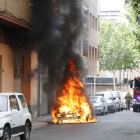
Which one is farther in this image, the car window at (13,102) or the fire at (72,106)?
the fire at (72,106)

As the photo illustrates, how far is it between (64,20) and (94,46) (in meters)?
14.1

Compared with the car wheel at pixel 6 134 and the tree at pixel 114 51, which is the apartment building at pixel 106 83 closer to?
the tree at pixel 114 51

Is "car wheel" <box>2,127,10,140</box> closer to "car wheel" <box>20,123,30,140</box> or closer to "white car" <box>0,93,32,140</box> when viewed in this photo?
"white car" <box>0,93,32,140</box>

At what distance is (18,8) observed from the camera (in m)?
15.4

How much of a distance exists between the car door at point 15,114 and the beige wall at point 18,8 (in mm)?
5858

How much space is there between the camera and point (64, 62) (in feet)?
57.6

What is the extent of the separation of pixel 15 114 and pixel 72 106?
7.26 metres

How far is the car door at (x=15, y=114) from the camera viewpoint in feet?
28.0

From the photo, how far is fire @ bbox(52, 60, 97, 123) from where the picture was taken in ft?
50.4

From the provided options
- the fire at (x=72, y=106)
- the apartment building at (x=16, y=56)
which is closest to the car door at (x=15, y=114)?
the apartment building at (x=16, y=56)

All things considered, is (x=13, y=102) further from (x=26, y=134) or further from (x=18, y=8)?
(x=18, y=8)

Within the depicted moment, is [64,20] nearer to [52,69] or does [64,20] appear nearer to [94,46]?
[52,69]

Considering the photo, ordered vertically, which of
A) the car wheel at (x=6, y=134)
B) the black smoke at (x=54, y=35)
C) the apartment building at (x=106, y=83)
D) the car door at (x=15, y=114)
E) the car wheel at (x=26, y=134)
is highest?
the black smoke at (x=54, y=35)

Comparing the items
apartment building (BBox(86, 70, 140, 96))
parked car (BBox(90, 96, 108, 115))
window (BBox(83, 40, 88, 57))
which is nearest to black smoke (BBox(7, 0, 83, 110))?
parked car (BBox(90, 96, 108, 115))
